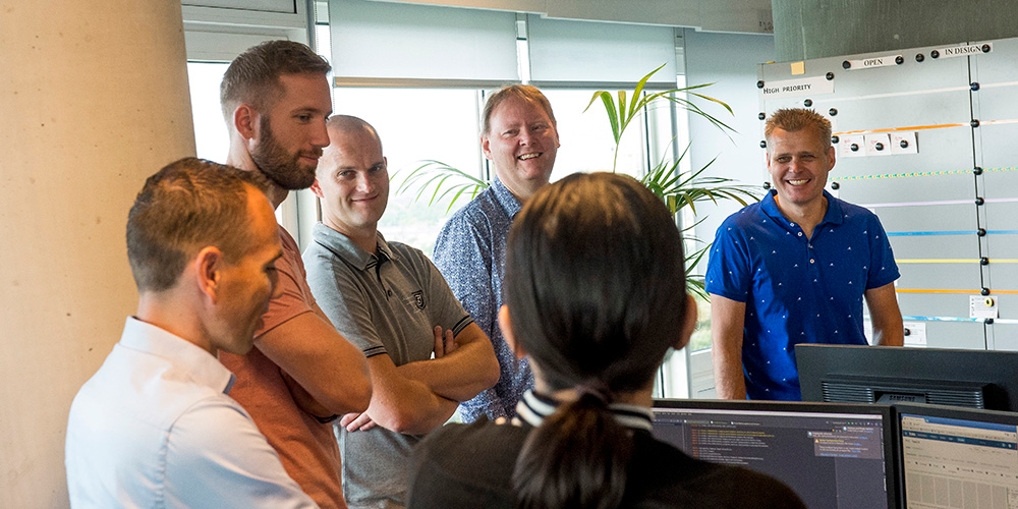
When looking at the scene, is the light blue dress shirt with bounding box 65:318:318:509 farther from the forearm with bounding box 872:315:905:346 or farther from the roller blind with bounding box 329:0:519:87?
the roller blind with bounding box 329:0:519:87

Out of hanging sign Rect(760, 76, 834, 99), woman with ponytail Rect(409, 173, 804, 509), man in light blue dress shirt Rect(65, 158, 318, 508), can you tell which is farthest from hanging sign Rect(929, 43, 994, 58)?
woman with ponytail Rect(409, 173, 804, 509)

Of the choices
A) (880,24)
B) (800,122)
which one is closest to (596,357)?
(800,122)

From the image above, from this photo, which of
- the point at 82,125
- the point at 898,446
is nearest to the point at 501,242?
the point at 82,125

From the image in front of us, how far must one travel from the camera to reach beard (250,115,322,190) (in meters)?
1.85

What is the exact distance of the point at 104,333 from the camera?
1.89 meters

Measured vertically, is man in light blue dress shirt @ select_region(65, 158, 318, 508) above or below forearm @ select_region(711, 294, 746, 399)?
above

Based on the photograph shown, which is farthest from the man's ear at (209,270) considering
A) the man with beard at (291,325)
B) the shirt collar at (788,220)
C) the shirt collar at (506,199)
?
the shirt collar at (788,220)

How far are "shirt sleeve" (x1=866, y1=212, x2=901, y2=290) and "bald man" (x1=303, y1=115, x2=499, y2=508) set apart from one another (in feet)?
4.31

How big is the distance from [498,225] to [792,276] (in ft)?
2.99

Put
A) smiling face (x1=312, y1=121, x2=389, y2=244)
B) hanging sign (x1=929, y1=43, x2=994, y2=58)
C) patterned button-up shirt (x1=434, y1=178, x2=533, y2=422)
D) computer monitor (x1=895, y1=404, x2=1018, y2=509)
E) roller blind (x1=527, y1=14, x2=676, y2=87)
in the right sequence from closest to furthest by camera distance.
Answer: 1. computer monitor (x1=895, y1=404, x2=1018, y2=509)
2. smiling face (x1=312, y1=121, x2=389, y2=244)
3. patterned button-up shirt (x1=434, y1=178, x2=533, y2=422)
4. hanging sign (x1=929, y1=43, x2=994, y2=58)
5. roller blind (x1=527, y1=14, x2=676, y2=87)

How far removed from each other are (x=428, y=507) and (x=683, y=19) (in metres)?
5.46

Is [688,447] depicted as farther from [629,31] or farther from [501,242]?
[629,31]

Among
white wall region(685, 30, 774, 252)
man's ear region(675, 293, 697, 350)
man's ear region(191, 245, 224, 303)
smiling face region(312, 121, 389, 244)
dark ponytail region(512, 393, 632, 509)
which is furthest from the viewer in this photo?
white wall region(685, 30, 774, 252)

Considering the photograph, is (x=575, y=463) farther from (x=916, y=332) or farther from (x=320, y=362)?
(x=916, y=332)
